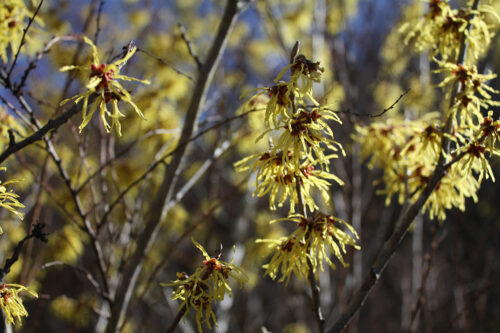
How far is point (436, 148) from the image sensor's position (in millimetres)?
1334

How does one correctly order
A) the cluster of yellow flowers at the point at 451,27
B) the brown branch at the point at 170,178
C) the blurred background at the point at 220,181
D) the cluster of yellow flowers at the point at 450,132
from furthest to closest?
the blurred background at the point at 220,181 → the brown branch at the point at 170,178 → the cluster of yellow flowers at the point at 451,27 → the cluster of yellow flowers at the point at 450,132

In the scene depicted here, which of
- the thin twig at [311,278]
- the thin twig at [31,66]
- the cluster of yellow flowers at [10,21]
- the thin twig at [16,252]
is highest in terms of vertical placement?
the cluster of yellow flowers at [10,21]

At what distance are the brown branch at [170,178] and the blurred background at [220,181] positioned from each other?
10 cm

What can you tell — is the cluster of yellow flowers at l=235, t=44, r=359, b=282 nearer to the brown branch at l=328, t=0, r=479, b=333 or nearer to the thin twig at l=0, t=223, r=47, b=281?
the brown branch at l=328, t=0, r=479, b=333

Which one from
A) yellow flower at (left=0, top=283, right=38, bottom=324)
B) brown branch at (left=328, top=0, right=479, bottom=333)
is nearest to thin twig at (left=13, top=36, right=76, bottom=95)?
yellow flower at (left=0, top=283, right=38, bottom=324)

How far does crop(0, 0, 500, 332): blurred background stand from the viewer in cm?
200

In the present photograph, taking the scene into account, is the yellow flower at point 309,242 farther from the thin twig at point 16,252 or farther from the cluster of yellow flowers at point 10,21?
the cluster of yellow flowers at point 10,21

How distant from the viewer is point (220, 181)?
5.72m

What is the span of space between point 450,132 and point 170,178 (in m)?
1.19

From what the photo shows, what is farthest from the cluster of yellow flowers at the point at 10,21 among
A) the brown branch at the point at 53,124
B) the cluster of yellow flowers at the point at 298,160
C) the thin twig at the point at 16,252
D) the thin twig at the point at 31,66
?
the cluster of yellow flowers at the point at 298,160

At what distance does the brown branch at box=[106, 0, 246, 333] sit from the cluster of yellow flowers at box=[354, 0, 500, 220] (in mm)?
766

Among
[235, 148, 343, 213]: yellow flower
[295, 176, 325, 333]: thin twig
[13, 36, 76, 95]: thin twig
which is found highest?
[13, 36, 76, 95]: thin twig

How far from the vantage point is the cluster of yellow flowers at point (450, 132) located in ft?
3.84

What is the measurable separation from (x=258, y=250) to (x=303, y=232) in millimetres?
2919
